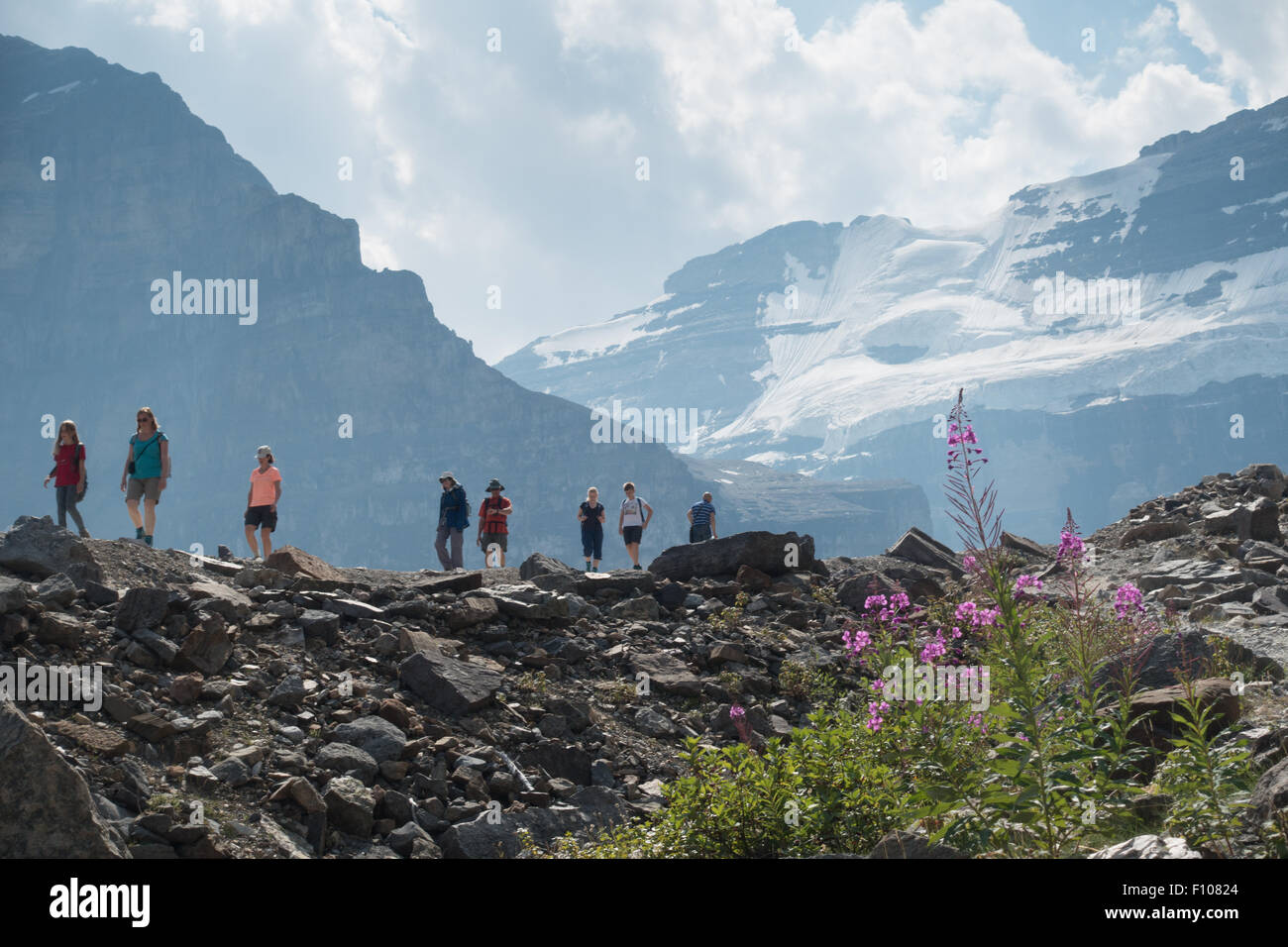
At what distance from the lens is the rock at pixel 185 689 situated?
319 inches

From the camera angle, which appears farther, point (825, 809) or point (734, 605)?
point (734, 605)

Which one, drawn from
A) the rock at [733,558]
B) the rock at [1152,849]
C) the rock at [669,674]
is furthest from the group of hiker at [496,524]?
the rock at [1152,849]

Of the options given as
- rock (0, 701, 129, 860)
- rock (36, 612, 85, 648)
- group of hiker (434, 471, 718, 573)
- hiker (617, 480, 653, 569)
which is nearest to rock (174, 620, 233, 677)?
rock (36, 612, 85, 648)

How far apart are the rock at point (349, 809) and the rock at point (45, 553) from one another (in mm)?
4649

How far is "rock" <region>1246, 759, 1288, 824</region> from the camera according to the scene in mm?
5020

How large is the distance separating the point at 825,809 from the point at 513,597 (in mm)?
7059

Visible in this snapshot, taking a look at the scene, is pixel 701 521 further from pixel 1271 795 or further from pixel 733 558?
pixel 1271 795

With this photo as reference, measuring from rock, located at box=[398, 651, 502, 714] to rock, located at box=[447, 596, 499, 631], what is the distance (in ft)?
4.46

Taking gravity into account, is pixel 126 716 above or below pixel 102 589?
below

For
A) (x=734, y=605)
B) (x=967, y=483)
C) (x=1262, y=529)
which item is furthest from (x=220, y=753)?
(x=1262, y=529)


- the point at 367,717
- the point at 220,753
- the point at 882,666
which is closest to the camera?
the point at 882,666
